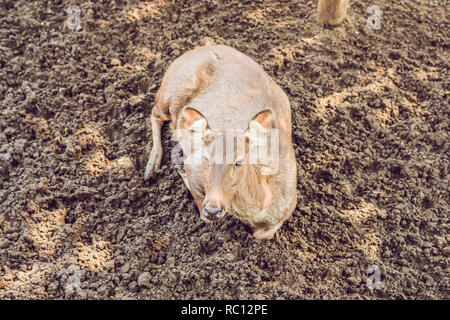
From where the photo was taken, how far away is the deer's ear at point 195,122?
3656mm

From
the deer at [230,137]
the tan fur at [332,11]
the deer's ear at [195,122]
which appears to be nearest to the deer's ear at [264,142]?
the deer at [230,137]

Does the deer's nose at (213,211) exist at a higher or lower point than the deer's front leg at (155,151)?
higher

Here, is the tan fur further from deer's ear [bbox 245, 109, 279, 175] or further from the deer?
deer's ear [bbox 245, 109, 279, 175]

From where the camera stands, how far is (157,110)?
496 cm

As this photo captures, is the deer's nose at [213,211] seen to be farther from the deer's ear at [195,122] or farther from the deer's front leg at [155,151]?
the deer's front leg at [155,151]

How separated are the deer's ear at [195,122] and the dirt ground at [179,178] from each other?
102cm

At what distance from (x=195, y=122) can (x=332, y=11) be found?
8.46 ft

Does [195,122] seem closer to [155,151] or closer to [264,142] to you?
[264,142]

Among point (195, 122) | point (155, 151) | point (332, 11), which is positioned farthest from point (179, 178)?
point (332, 11)

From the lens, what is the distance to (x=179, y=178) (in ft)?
15.6

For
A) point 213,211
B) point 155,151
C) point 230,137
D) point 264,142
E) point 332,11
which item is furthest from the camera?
point 332,11

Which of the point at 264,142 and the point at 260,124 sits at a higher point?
the point at 260,124

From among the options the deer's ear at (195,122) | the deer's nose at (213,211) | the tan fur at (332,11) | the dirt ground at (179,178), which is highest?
the deer's ear at (195,122)

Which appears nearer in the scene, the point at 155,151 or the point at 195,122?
the point at 195,122
